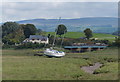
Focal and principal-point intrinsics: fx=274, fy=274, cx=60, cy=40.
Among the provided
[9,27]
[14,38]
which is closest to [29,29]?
[9,27]

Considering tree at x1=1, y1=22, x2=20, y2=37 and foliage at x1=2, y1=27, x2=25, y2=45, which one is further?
tree at x1=1, y1=22, x2=20, y2=37

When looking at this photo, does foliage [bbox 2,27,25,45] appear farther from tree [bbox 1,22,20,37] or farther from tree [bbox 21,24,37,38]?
tree [bbox 1,22,20,37]

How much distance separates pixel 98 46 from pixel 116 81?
60.3 metres

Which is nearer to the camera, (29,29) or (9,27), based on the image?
(29,29)

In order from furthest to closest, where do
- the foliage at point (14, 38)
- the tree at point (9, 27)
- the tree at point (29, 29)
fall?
1. the tree at point (9, 27)
2. the tree at point (29, 29)
3. the foliage at point (14, 38)

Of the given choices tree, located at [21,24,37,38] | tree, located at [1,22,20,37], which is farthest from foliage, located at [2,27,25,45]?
tree, located at [1,22,20,37]

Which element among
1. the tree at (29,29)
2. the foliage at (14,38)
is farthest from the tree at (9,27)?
the foliage at (14,38)

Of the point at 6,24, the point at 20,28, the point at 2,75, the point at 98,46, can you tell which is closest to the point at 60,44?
the point at 98,46

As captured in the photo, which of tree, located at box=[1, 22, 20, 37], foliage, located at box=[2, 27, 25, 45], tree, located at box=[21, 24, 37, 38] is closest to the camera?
foliage, located at box=[2, 27, 25, 45]

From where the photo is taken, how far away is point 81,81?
26.4m

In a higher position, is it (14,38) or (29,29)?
(29,29)

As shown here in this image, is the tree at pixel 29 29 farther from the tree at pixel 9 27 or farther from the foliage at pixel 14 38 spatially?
the tree at pixel 9 27

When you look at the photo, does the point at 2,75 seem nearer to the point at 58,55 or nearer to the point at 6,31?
the point at 58,55

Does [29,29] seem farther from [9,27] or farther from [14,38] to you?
[14,38]
